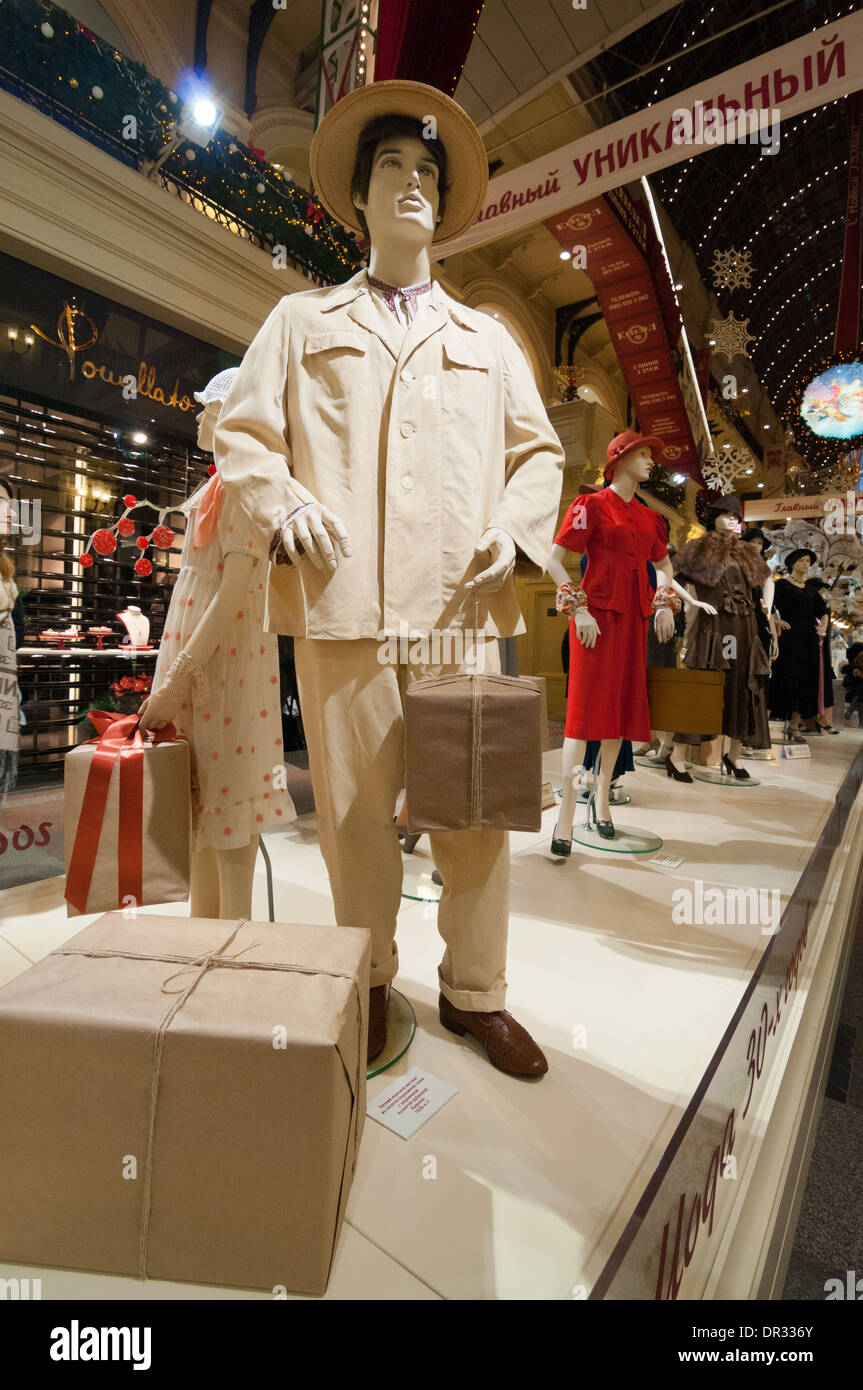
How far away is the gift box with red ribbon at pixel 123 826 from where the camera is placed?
3.88ft

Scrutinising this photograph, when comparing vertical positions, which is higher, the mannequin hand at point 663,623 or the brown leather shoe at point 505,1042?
the mannequin hand at point 663,623

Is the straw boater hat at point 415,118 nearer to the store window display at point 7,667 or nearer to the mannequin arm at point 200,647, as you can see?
the mannequin arm at point 200,647

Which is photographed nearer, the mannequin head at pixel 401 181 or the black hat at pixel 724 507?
the mannequin head at pixel 401 181

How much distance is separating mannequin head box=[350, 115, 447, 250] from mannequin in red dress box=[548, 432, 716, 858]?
1613 mm

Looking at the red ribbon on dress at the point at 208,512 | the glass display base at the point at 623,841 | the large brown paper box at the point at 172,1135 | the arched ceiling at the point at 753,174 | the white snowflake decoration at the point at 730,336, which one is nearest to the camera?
the large brown paper box at the point at 172,1135

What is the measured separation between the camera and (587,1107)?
136 cm

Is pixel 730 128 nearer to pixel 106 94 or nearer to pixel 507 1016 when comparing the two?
pixel 106 94

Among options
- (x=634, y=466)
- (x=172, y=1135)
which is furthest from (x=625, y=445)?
(x=172, y=1135)

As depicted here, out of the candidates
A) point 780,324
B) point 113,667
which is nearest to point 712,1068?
point 113,667

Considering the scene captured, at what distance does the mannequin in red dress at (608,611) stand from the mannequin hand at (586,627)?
1 centimetres

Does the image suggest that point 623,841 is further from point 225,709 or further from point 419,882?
point 225,709

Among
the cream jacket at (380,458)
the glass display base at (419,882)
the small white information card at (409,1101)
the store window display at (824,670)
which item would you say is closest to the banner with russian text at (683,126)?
the cream jacket at (380,458)

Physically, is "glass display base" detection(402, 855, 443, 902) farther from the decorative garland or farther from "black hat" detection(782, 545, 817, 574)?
"black hat" detection(782, 545, 817, 574)

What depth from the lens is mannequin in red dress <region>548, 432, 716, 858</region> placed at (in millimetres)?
2885
